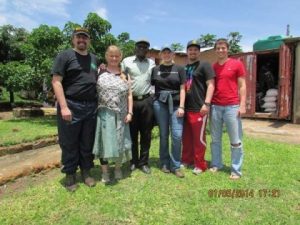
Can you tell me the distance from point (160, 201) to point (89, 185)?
958 mm

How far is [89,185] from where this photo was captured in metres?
4.41

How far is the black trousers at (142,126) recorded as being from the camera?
477cm

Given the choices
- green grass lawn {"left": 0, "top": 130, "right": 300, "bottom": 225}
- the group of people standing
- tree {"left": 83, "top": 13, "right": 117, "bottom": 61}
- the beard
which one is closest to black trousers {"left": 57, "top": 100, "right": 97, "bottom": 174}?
the group of people standing

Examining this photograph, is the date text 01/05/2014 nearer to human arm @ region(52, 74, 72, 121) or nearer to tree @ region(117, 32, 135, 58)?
human arm @ region(52, 74, 72, 121)

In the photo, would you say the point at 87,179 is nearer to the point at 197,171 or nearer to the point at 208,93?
the point at 197,171

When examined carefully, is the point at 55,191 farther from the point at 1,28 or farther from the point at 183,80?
the point at 1,28

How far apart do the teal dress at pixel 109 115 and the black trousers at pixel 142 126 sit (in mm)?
331

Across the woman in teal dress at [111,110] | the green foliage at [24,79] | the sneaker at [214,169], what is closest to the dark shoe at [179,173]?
the sneaker at [214,169]

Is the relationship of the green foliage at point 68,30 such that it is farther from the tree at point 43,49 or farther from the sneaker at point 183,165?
the sneaker at point 183,165

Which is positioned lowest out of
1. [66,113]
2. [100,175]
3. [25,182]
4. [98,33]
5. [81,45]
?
[25,182]

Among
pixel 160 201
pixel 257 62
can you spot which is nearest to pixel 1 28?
pixel 257 62

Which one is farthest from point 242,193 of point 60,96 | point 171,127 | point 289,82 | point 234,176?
point 289,82

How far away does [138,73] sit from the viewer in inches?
186

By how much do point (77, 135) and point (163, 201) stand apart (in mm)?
1284
